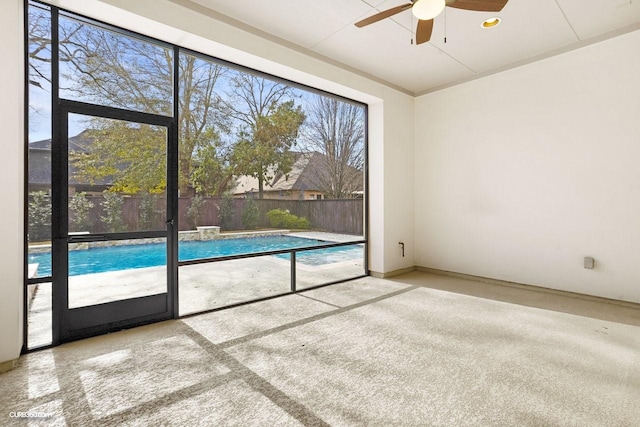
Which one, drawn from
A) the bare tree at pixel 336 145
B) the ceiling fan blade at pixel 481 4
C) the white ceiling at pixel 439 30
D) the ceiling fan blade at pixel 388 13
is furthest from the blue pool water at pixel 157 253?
the ceiling fan blade at pixel 481 4

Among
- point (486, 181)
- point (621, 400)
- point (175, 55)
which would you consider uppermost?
point (175, 55)

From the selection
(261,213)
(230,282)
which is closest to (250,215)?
(261,213)

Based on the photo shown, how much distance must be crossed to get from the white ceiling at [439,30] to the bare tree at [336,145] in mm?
733

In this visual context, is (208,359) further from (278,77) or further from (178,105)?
(278,77)

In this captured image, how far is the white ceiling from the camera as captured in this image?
3.17 m

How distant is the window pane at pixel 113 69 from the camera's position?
2773 mm

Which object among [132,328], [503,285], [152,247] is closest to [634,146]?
[503,285]

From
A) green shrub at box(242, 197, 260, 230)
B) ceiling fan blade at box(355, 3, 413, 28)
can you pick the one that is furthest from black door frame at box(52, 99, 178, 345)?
ceiling fan blade at box(355, 3, 413, 28)

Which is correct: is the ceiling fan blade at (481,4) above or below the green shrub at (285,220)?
above

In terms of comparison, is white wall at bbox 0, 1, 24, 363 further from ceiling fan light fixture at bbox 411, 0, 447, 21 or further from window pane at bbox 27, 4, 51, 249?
ceiling fan light fixture at bbox 411, 0, 447, 21

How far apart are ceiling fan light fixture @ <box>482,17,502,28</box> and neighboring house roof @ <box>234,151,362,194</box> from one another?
260 cm

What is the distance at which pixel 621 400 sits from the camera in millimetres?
1913

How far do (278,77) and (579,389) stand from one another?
421 centimetres

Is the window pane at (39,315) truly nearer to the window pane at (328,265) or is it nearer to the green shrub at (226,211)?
the green shrub at (226,211)
